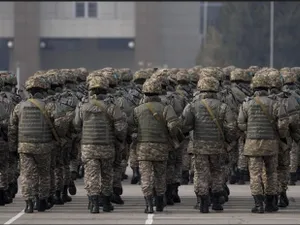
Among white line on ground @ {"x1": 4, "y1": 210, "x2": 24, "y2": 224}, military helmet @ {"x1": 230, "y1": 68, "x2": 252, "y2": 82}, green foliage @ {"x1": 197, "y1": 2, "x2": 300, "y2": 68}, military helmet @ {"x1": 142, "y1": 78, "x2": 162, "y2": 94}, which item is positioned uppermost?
green foliage @ {"x1": 197, "y1": 2, "x2": 300, "y2": 68}

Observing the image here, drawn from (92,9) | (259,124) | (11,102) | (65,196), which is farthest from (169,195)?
(92,9)

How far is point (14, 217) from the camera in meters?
20.2

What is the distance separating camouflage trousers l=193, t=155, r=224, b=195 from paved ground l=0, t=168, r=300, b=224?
1.30 feet

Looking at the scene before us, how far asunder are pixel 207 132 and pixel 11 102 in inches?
139

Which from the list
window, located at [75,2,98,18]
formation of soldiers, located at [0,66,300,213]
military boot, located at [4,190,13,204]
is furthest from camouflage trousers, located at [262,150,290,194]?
window, located at [75,2,98,18]

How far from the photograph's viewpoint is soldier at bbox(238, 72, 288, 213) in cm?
2044

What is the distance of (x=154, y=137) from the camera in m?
20.6

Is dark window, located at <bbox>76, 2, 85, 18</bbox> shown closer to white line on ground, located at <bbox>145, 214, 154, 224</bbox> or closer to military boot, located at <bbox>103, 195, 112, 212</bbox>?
military boot, located at <bbox>103, 195, 112, 212</bbox>

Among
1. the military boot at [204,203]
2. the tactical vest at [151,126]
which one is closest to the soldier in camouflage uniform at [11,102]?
the tactical vest at [151,126]

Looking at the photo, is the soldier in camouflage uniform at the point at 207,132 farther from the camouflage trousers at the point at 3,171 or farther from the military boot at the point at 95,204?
the camouflage trousers at the point at 3,171

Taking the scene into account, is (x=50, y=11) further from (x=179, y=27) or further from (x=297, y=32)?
(x=297, y=32)

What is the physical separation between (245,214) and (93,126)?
105 inches

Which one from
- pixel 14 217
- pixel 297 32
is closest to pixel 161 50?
pixel 297 32

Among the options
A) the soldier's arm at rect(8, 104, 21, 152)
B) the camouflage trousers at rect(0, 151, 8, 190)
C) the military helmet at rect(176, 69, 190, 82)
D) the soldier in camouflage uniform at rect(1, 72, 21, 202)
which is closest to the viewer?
the soldier's arm at rect(8, 104, 21, 152)
